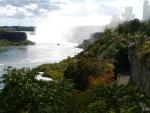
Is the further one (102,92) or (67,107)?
(67,107)

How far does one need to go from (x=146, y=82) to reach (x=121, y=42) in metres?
33.9

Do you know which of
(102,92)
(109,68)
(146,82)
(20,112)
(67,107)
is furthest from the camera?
(109,68)

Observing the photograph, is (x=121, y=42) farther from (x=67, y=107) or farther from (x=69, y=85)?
(x=69, y=85)

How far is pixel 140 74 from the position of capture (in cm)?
5341

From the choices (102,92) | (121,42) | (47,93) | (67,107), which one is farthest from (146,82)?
(121,42)

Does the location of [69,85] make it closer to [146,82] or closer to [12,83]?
[12,83]

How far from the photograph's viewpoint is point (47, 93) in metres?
32.1

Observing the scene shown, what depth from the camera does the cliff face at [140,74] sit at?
48581 mm

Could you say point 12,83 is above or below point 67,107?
above

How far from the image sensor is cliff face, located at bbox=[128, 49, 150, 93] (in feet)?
159

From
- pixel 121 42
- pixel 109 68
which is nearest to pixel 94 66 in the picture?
pixel 109 68

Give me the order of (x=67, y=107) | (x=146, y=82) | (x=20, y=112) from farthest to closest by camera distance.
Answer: (x=146, y=82)
(x=67, y=107)
(x=20, y=112)

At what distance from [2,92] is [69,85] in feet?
18.2

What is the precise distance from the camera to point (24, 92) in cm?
3128
